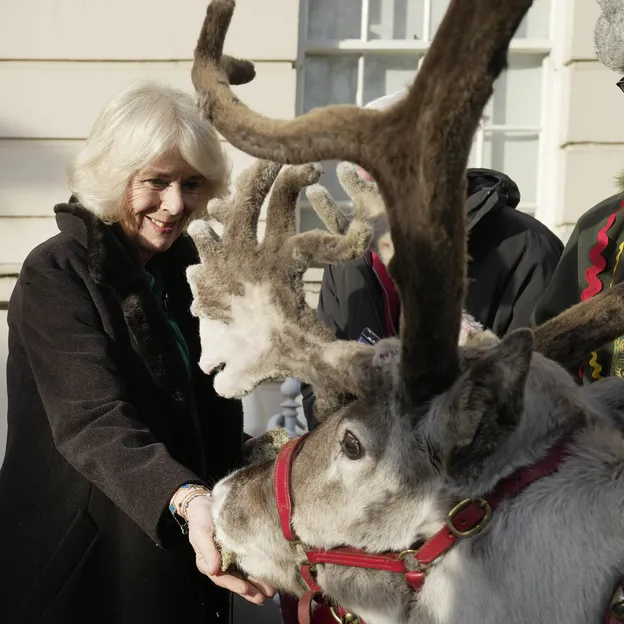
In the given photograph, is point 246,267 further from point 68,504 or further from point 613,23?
point 613,23

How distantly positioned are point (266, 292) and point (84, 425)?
2.07 ft

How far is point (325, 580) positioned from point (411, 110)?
1185 mm

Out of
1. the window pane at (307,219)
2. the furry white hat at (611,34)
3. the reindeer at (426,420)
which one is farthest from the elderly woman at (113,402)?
the window pane at (307,219)

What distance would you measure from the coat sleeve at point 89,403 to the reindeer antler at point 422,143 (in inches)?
31.5

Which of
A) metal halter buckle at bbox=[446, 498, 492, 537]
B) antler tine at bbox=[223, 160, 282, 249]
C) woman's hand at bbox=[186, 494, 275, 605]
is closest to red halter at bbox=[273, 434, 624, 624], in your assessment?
metal halter buckle at bbox=[446, 498, 492, 537]

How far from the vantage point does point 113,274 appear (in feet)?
8.66

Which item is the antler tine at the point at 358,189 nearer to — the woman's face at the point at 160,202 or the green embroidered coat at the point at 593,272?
the woman's face at the point at 160,202

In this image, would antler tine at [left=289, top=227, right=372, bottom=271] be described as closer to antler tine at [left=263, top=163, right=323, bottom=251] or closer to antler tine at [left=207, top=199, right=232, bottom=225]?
antler tine at [left=263, top=163, right=323, bottom=251]

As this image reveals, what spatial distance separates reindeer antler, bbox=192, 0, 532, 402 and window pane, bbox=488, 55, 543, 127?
464 centimetres

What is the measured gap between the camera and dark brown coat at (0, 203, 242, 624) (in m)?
2.51

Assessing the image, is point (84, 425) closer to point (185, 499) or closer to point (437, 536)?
point (185, 499)


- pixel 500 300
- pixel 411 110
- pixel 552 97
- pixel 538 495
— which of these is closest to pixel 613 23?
pixel 500 300

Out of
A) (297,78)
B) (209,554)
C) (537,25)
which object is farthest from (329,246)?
(537,25)

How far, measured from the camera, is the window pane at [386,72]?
633cm
